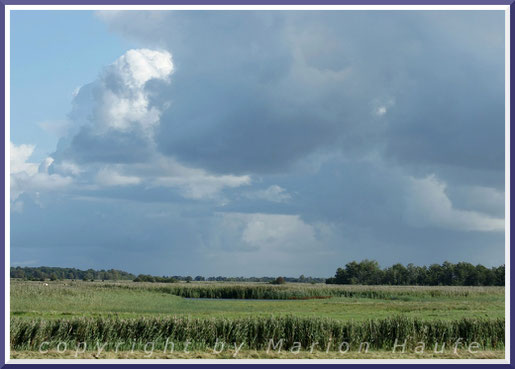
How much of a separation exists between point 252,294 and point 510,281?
34405 millimetres

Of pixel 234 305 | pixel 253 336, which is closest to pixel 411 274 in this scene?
pixel 234 305

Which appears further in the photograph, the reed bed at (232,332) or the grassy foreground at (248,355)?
the reed bed at (232,332)

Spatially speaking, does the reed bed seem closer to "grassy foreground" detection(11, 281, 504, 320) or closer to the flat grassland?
the flat grassland

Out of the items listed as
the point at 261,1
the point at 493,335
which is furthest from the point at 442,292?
the point at 261,1

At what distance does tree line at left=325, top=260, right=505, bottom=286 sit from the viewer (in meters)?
54.4

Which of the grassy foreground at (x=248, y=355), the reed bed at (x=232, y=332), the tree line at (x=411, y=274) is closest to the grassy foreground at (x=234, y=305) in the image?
the reed bed at (x=232, y=332)

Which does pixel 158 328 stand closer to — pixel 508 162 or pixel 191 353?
pixel 191 353

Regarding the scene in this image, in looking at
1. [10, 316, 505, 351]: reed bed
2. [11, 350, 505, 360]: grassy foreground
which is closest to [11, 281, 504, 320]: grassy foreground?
[10, 316, 505, 351]: reed bed

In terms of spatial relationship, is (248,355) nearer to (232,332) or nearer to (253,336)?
(253,336)

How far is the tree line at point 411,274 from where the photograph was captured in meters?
54.4

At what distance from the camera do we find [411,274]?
5984 cm

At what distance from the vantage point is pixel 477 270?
54.1 m

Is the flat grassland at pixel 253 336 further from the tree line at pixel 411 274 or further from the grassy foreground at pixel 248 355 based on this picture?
the tree line at pixel 411 274

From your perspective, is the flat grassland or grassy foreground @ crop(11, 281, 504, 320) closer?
the flat grassland
